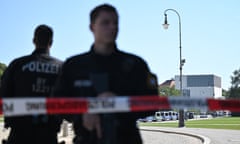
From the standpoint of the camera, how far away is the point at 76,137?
3.56m

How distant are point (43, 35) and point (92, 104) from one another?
1.52 meters

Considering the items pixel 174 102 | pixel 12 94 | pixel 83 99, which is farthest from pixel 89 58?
pixel 12 94

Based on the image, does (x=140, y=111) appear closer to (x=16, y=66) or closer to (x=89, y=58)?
(x=89, y=58)

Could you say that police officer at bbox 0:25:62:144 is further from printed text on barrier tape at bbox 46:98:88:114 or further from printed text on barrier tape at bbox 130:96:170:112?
printed text on barrier tape at bbox 130:96:170:112

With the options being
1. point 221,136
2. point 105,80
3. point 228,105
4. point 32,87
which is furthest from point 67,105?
point 221,136

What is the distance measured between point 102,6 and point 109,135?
2.82ft

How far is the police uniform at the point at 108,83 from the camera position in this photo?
338 centimetres

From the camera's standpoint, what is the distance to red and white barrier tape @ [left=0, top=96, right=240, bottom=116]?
134 inches

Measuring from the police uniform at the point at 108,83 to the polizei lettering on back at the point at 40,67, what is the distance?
1059 mm

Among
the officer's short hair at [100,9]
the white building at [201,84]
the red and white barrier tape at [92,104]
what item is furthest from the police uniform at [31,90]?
the white building at [201,84]

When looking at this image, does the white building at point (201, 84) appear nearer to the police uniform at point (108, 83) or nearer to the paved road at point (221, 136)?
the paved road at point (221, 136)

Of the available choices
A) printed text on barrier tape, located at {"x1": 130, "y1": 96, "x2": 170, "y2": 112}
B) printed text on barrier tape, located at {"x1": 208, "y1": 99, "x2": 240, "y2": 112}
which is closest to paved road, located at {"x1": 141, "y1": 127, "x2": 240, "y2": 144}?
printed text on barrier tape, located at {"x1": 208, "y1": 99, "x2": 240, "y2": 112}

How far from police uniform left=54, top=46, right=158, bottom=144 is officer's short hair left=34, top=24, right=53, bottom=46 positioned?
4.04ft

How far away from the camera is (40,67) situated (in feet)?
15.1
